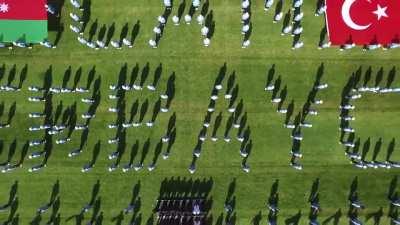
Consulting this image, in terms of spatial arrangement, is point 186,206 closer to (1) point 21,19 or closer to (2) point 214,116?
(2) point 214,116

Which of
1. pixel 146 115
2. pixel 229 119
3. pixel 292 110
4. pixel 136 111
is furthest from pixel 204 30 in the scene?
pixel 292 110

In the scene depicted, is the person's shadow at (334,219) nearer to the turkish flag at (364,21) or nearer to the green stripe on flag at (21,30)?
the turkish flag at (364,21)

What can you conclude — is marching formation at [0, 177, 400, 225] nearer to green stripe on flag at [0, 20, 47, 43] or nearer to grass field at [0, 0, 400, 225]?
grass field at [0, 0, 400, 225]

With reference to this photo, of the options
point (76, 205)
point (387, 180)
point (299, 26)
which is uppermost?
point (299, 26)

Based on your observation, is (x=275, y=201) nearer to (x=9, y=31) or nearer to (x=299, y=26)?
(x=299, y=26)

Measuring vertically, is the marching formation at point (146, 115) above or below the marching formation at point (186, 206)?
above

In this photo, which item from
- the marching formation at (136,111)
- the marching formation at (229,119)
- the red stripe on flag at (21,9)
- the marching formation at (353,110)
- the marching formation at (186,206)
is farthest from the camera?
the marching formation at (353,110)

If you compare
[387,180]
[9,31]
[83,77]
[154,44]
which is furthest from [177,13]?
[387,180]

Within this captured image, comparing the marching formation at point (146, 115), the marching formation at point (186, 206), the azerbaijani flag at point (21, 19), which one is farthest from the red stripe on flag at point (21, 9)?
the marching formation at point (186, 206)
